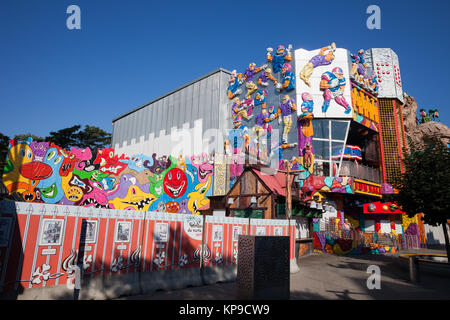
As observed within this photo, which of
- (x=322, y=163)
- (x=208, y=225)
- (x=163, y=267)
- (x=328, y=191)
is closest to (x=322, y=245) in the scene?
(x=328, y=191)

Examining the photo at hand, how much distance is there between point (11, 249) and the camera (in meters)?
5.36

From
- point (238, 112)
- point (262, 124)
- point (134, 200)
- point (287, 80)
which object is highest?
point (287, 80)

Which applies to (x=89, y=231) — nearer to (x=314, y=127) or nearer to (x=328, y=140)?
(x=314, y=127)

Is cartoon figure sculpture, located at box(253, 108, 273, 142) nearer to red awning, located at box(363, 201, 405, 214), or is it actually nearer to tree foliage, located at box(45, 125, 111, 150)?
red awning, located at box(363, 201, 405, 214)

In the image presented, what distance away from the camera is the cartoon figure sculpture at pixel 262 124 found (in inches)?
1043

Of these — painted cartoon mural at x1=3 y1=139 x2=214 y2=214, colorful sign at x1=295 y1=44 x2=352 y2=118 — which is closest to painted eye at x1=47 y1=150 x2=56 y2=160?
painted cartoon mural at x1=3 y1=139 x2=214 y2=214

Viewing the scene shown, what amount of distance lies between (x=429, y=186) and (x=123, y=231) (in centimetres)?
1257

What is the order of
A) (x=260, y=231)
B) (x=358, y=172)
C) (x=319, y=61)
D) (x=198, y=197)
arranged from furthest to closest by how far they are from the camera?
(x=358, y=172) → (x=319, y=61) → (x=198, y=197) → (x=260, y=231)

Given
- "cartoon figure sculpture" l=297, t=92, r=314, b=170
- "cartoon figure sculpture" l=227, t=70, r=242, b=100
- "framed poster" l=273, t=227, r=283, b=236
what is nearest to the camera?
"framed poster" l=273, t=227, r=283, b=236

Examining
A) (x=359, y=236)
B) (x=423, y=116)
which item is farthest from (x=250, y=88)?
(x=423, y=116)

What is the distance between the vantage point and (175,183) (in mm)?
22922

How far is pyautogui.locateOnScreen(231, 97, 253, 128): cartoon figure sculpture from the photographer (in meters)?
28.8

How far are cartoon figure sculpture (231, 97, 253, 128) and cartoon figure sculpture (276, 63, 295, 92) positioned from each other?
4.42 metres
